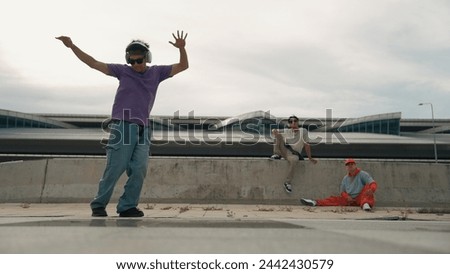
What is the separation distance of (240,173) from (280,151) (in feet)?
3.00

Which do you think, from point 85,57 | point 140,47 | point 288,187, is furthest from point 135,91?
point 288,187

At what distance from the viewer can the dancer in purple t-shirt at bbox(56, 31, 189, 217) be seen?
3.78 m

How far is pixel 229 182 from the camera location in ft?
23.5

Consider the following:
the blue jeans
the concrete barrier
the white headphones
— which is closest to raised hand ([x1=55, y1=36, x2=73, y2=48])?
the white headphones

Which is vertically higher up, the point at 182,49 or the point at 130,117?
the point at 182,49

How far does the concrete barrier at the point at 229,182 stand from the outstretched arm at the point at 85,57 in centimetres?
344

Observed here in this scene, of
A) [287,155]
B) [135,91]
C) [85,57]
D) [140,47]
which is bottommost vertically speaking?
[287,155]

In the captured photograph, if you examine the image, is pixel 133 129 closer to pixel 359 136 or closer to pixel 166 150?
pixel 166 150

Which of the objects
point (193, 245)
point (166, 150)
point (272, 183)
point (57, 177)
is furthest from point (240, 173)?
point (166, 150)

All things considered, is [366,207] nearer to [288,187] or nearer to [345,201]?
[345,201]

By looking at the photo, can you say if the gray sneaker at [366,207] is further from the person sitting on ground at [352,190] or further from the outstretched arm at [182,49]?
the outstretched arm at [182,49]

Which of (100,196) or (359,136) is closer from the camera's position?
(100,196)

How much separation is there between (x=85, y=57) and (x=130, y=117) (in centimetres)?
82
